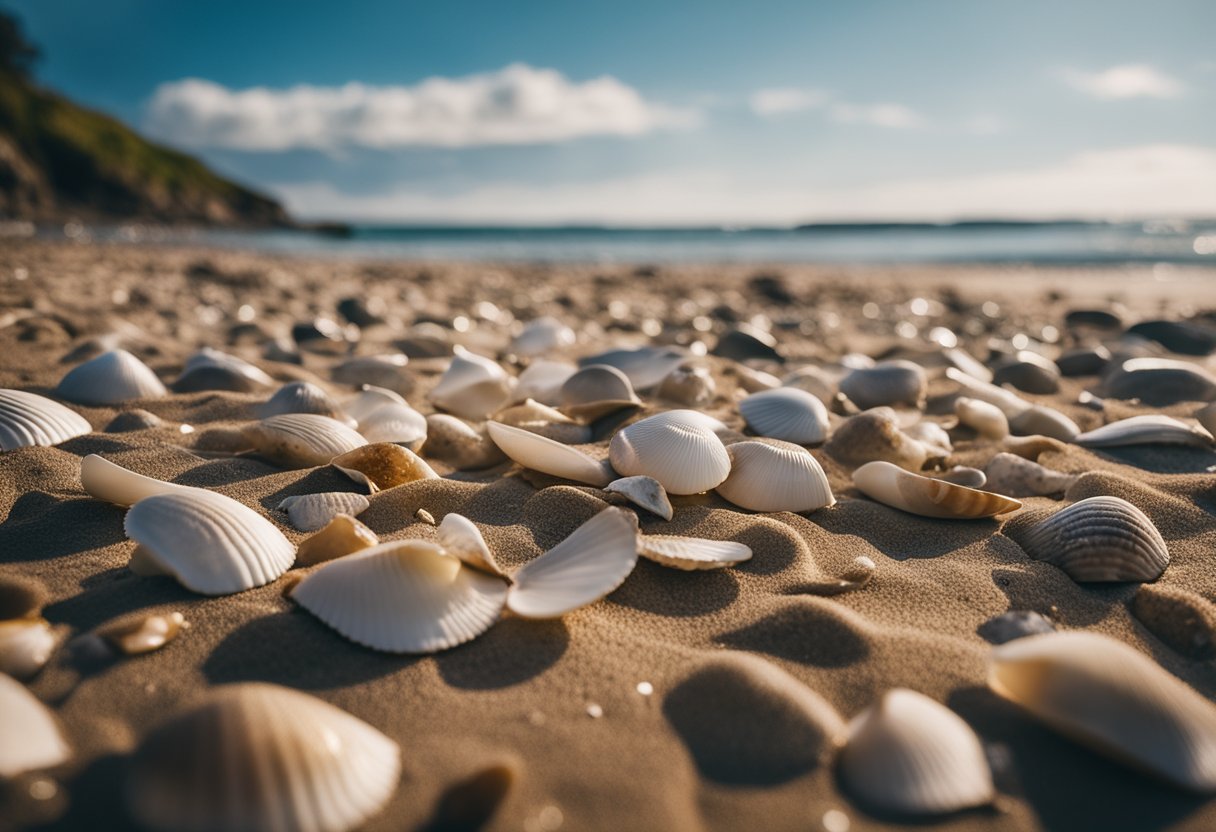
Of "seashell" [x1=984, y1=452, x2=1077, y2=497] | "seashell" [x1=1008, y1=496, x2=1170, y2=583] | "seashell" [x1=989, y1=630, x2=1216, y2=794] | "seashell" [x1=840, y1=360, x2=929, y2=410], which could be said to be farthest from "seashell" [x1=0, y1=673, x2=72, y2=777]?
"seashell" [x1=840, y1=360, x2=929, y2=410]

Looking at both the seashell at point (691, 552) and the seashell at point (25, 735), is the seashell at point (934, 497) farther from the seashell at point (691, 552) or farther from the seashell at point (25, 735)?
the seashell at point (25, 735)

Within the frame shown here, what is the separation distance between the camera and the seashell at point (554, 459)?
208 cm

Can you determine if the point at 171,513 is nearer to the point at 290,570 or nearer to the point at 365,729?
the point at 290,570

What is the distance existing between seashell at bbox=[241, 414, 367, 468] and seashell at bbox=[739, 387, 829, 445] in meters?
1.36

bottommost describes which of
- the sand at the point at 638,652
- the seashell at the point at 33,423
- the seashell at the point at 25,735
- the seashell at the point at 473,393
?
the sand at the point at 638,652

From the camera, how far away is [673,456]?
204cm

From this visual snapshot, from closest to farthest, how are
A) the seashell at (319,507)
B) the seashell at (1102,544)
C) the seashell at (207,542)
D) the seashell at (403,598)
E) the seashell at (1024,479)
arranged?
the seashell at (403,598), the seashell at (207,542), the seashell at (1102,544), the seashell at (319,507), the seashell at (1024,479)

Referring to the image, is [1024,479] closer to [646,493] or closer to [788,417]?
[788,417]

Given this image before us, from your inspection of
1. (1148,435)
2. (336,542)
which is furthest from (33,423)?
(1148,435)

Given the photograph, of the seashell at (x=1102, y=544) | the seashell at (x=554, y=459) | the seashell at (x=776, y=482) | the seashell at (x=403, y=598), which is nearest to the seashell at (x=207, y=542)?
the seashell at (x=403, y=598)

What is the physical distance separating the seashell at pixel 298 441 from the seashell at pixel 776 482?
116cm

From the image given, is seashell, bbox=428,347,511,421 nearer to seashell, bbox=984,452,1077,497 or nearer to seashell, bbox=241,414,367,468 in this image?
seashell, bbox=241,414,367,468

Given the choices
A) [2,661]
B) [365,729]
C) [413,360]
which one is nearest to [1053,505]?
[365,729]

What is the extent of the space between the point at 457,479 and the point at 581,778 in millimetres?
1260
